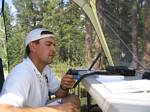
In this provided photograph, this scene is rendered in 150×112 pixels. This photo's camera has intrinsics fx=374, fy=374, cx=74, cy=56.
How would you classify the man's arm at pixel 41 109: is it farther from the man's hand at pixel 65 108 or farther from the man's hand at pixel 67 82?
the man's hand at pixel 67 82

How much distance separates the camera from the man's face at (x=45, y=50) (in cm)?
213

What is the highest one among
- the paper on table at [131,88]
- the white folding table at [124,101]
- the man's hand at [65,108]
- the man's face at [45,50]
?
the man's face at [45,50]

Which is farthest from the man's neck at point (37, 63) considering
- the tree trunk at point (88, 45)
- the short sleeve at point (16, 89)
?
the tree trunk at point (88, 45)

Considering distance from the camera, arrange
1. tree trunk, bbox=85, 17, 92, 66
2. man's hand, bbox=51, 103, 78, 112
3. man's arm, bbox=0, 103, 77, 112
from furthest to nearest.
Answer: tree trunk, bbox=85, 17, 92, 66 < man's hand, bbox=51, 103, 78, 112 < man's arm, bbox=0, 103, 77, 112

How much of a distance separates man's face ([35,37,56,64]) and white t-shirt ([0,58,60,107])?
78mm

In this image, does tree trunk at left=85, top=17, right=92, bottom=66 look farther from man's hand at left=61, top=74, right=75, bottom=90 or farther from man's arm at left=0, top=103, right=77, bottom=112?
man's arm at left=0, top=103, right=77, bottom=112

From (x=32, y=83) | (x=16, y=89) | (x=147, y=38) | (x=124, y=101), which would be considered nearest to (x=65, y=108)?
(x=32, y=83)

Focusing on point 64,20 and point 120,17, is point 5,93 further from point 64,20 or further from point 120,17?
point 64,20

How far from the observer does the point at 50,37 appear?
7.20 feet

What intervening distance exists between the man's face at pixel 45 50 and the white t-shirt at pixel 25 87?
0.26ft

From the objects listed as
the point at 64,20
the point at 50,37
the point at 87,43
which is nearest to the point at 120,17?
the point at 50,37

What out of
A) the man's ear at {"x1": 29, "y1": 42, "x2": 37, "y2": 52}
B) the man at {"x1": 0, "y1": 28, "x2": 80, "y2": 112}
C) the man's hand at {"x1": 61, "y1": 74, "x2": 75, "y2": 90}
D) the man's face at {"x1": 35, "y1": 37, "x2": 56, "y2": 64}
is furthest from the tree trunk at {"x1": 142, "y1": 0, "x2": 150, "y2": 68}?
the man's ear at {"x1": 29, "y1": 42, "x2": 37, "y2": 52}

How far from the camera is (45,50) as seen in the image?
215 cm

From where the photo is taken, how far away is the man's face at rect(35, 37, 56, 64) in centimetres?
213
